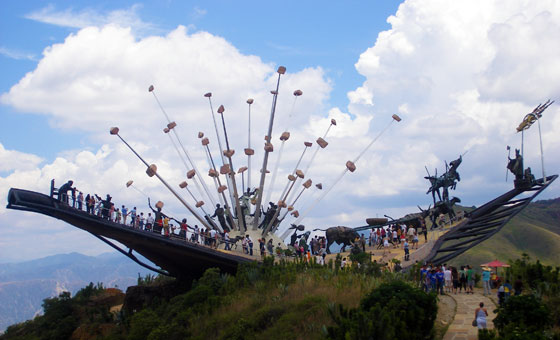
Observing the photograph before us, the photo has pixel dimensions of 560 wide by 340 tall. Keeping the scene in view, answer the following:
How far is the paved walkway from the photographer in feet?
51.0

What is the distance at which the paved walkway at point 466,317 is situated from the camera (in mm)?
15538

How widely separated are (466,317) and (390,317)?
5828 mm

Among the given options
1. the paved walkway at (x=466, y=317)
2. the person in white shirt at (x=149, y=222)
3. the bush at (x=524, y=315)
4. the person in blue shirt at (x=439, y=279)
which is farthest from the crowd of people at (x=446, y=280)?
the person in white shirt at (x=149, y=222)

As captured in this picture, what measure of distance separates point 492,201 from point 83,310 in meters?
23.9

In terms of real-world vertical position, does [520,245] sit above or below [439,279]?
above

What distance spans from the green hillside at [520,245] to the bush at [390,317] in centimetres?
5814

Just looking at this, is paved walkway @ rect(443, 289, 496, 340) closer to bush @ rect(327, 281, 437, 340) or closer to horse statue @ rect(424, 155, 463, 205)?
bush @ rect(327, 281, 437, 340)

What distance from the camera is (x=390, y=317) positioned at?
1296cm

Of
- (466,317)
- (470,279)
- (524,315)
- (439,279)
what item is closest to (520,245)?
(470,279)

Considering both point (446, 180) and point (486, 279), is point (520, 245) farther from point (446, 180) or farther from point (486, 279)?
Answer: point (486, 279)

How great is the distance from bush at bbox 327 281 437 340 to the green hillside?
58.1 meters

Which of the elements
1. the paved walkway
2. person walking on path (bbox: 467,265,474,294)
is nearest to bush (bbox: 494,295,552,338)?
the paved walkway

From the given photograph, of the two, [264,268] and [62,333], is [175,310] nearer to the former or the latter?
[264,268]

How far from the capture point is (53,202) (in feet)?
75.5
